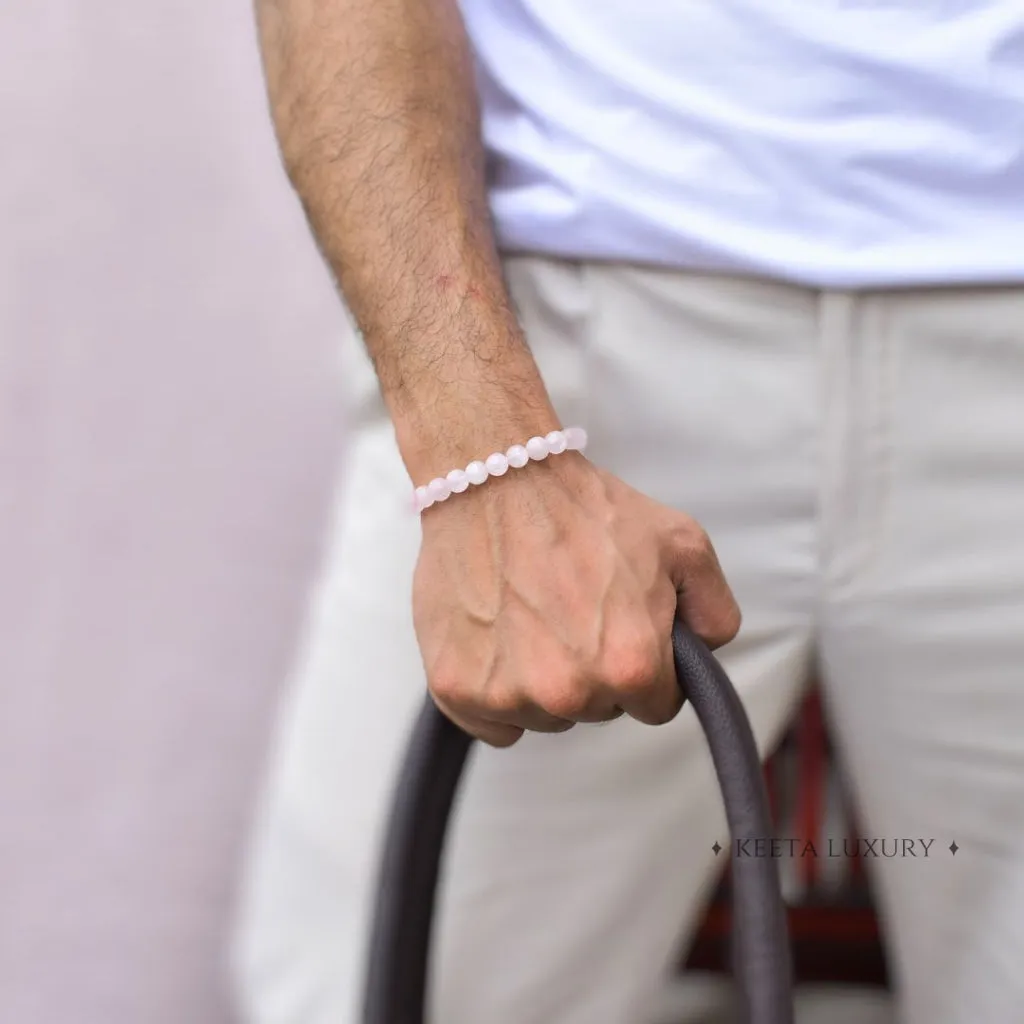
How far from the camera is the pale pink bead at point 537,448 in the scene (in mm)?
513

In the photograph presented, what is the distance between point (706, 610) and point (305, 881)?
338mm

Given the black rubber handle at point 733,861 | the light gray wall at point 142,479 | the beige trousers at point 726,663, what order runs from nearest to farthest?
1. the black rubber handle at point 733,861
2. the beige trousers at point 726,663
3. the light gray wall at point 142,479

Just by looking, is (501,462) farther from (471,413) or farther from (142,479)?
(142,479)

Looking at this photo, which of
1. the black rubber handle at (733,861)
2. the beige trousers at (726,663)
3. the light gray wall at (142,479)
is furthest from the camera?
the light gray wall at (142,479)

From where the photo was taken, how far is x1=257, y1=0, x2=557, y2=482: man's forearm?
0.54 m

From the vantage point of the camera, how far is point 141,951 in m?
1.12

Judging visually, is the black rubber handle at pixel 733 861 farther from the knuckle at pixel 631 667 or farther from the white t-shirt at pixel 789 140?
the white t-shirt at pixel 789 140

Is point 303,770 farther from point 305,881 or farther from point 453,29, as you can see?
point 453,29

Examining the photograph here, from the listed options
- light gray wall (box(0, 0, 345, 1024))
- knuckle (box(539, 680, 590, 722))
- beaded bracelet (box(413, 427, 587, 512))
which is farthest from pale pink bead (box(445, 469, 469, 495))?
light gray wall (box(0, 0, 345, 1024))

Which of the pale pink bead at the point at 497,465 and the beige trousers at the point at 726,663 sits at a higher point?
the pale pink bead at the point at 497,465

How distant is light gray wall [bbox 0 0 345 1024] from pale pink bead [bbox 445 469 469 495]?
2.04ft

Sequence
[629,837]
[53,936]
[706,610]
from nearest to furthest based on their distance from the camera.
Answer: [706,610] → [629,837] → [53,936]

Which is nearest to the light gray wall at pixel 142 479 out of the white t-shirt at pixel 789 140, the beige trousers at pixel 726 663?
the beige trousers at pixel 726 663

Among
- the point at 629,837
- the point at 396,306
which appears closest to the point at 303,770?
the point at 629,837
